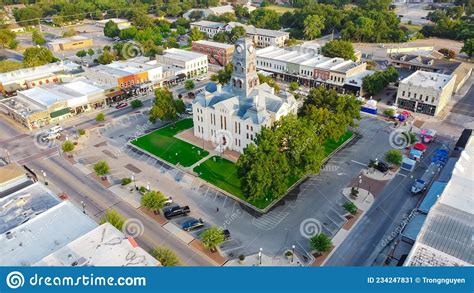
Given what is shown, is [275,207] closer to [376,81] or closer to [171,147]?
[171,147]

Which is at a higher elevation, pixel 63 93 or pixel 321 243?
pixel 63 93

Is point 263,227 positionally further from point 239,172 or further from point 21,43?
point 21,43

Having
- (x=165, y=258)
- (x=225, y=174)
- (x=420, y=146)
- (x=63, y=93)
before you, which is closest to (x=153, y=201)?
(x=165, y=258)

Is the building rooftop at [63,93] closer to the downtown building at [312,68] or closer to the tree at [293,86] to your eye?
the tree at [293,86]

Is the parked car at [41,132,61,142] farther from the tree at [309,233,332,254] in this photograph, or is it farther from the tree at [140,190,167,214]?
the tree at [309,233,332,254]

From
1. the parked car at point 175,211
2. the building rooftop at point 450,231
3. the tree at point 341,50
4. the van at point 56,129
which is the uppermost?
the tree at point 341,50

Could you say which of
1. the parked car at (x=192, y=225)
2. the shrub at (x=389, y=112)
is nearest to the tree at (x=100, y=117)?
the parked car at (x=192, y=225)

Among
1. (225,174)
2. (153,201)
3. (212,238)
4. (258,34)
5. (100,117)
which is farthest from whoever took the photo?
(258,34)
